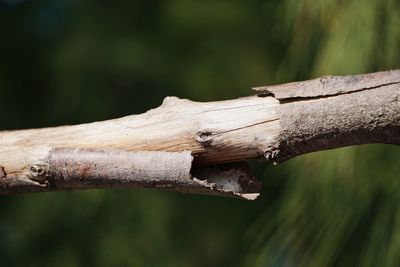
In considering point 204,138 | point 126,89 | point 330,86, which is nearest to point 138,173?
point 204,138

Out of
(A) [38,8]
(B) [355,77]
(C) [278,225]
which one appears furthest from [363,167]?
(A) [38,8]

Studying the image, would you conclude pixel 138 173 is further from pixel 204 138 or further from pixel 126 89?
pixel 126 89

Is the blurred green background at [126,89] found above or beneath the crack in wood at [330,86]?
above

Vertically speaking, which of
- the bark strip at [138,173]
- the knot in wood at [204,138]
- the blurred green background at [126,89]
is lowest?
the bark strip at [138,173]

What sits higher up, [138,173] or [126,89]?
[126,89]

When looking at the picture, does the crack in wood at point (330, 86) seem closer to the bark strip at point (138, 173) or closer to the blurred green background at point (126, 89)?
the bark strip at point (138, 173)

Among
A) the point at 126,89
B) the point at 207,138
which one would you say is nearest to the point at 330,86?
the point at 207,138

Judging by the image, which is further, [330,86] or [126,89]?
[126,89]

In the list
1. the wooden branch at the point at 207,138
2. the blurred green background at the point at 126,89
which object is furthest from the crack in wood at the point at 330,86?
the blurred green background at the point at 126,89

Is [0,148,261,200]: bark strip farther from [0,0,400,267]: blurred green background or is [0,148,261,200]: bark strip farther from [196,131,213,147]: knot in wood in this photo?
[0,0,400,267]: blurred green background

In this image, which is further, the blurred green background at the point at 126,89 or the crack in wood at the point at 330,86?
the blurred green background at the point at 126,89
